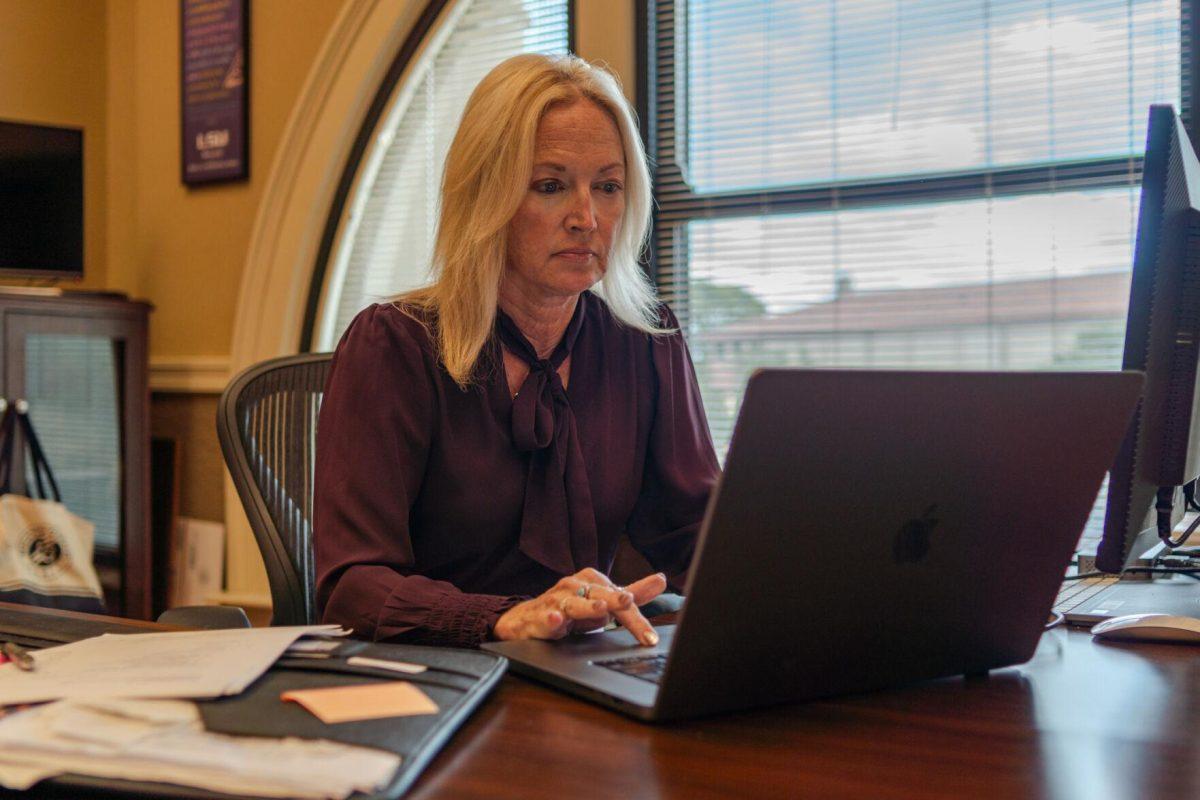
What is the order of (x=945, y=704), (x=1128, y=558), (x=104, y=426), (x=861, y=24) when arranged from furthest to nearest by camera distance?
(x=104, y=426) < (x=861, y=24) < (x=1128, y=558) < (x=945, y=704)

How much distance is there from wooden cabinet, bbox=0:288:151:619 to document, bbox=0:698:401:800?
2655mm

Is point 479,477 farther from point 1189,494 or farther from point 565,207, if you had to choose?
point 1189,494

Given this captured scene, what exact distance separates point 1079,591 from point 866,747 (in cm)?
77

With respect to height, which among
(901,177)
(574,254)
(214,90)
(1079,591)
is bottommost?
(1079,591)

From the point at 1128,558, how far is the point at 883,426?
0.53m

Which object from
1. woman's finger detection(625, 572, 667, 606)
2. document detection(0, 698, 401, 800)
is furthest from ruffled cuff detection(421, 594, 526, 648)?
document detection(0, 698, 401, 800)

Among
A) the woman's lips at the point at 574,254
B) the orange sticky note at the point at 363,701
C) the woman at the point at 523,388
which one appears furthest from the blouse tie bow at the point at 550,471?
the orange sticky note at the point at 363,701

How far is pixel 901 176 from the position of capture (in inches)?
106

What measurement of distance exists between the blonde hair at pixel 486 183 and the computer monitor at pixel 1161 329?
2.47ft

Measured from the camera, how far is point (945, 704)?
863 mm

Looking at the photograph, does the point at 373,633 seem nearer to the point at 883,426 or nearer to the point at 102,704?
the point at 102,704

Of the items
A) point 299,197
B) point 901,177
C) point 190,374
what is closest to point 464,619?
point 901,177

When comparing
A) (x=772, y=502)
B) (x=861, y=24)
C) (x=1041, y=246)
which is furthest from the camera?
(x=861, y=24)

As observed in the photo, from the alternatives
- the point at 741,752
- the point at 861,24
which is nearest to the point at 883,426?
the point at 741,752
